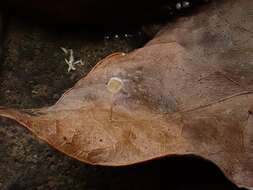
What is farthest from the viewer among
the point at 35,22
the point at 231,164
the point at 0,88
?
the point at 35,22

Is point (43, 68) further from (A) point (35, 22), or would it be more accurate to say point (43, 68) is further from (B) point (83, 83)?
(B) point (83, 83)

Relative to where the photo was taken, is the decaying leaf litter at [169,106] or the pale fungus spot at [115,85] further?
the pale fungus spot at [115,85]

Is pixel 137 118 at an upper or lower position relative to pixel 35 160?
upper

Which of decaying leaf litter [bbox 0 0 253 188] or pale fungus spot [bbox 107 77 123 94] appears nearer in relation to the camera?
decaying leaf litter [bbox 0 0 253 188]

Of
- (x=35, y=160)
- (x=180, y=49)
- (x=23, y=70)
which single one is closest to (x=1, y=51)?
→ (x=23, y=70)

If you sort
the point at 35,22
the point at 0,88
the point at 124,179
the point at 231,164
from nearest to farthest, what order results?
the point at 231,164
the point at 124,179
the point at 0,88
the point at 35,22
